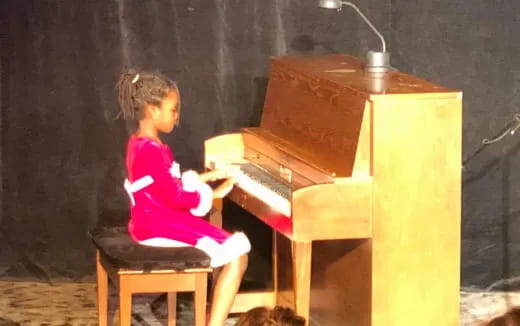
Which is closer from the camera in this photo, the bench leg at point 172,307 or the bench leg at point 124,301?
the bench leg at point 124,301

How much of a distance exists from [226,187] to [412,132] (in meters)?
0.85

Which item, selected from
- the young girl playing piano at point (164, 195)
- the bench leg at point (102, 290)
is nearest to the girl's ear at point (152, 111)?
the young girl playing piano at point (164, 195)

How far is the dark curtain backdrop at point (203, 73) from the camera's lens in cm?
530

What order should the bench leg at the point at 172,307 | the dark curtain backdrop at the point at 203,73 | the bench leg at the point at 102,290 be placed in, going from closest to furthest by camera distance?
the bench leg at the point at 102,290
the bench leg at the point at 172,307
the dark curtain backdrop at the point at 203,73

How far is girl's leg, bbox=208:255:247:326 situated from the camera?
171 inches

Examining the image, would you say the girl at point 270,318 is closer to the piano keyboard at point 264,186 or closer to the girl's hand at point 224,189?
the piano keyboard at point 264,186

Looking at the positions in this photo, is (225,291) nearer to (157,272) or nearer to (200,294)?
(200,294)

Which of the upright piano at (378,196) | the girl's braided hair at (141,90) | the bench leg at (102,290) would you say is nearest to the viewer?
the upright piano at (378,196)

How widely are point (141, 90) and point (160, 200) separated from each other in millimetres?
413

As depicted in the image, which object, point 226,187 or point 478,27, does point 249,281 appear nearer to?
point 226,187

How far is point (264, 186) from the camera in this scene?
4.29 m

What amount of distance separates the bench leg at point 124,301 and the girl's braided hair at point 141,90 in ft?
2.14

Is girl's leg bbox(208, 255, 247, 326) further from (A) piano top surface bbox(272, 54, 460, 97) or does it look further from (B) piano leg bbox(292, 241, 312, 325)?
(A) piano top surface bbox(272, 54, 460, 97)

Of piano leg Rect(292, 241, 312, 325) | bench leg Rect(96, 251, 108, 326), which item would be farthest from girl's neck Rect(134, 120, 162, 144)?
piano leg Rect(292, 241, 312, 325)
